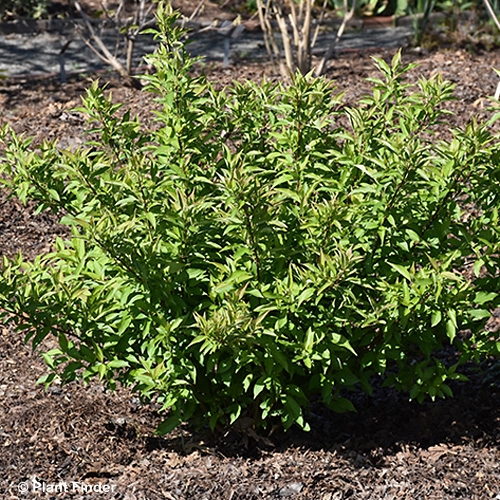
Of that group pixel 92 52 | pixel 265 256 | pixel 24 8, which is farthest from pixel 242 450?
pixel 24 8

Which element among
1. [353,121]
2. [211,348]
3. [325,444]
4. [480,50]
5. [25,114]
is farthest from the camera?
[480,50]

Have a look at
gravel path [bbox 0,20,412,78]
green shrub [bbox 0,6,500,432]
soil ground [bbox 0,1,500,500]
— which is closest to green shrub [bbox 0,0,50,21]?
gravel path [bbox 0,20,412,78]

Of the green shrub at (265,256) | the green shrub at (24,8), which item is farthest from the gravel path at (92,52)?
the green shrub at (265,256)

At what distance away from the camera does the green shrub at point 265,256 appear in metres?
3.09

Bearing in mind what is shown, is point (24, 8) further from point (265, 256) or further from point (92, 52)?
point (265, 256)

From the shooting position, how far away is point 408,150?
9.86ft

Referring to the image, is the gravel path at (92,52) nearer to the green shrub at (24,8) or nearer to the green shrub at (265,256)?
the green shrub at (24,8)

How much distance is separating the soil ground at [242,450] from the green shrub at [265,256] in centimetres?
28

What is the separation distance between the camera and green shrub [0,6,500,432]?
309cm

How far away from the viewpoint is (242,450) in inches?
150

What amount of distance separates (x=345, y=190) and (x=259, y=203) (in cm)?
53

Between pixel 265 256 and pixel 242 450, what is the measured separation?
1.06m

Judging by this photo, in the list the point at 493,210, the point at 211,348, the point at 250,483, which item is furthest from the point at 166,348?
the point at 493,210

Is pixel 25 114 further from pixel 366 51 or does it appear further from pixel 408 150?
pixel 408 150
